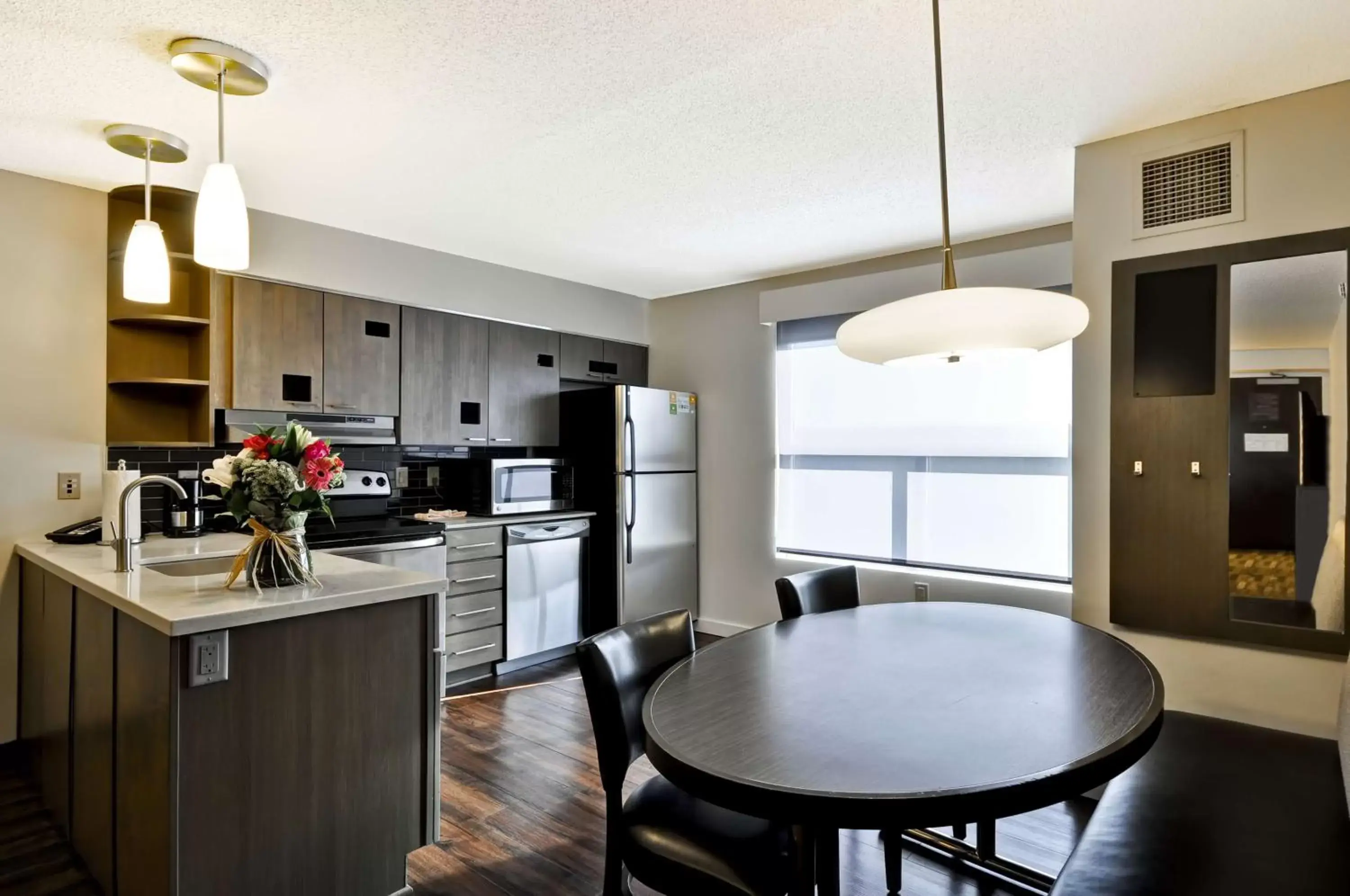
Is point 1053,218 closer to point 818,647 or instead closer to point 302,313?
point 818,647

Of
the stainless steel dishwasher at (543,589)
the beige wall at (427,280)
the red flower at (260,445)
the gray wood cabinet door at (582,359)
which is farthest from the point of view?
the gray wood cabinet door at (582,359)

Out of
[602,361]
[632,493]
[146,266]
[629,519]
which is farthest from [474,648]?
[146,266]

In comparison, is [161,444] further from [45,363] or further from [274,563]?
[274,563]

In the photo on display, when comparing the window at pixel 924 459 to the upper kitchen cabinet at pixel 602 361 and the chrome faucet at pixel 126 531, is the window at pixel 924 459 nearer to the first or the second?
the upper kitchen cabinet at pixel 602 361

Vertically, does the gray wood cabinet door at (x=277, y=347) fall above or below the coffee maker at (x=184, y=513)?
above

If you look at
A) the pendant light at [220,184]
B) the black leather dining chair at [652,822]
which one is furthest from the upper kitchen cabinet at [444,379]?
the black leather dining chair at [652,822]

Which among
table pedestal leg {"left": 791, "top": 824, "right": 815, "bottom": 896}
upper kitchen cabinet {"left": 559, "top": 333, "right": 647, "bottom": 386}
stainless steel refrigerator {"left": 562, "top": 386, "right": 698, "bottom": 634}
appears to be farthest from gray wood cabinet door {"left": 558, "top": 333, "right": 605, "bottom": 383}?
table pedestal leg {"left": 791, "top": 824, "right": 815, "bottom": 896}

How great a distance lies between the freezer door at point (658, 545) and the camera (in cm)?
464

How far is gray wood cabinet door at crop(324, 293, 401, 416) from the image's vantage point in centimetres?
374

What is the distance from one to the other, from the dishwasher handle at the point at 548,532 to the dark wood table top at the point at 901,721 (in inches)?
94.1

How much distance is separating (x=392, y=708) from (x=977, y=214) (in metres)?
3.34

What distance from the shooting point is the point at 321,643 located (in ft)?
6.51

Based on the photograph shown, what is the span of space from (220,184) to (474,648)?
2.75 metres

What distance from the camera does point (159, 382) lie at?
10.6ft
